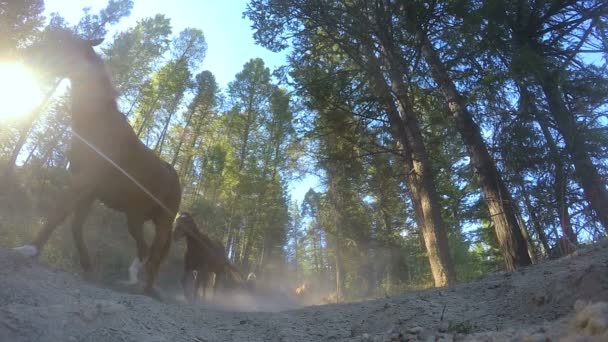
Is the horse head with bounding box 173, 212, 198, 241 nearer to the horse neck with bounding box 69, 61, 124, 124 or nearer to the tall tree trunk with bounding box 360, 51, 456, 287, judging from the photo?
the horse neck with bounding box 69, 61, 124, 124

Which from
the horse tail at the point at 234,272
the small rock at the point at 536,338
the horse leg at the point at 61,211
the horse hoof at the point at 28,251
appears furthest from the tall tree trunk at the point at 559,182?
the horse tail at the point at 234,272

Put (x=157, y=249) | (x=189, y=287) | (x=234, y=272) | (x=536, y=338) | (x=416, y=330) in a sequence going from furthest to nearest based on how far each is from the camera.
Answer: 1. (x=234, y=272)
2. (x=189, y=287)
3. (x=157, y=249)
4. (x=416, y=330)
5. (x=536, y=338)

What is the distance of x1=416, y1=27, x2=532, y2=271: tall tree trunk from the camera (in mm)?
6773

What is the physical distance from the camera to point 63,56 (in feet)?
17.2

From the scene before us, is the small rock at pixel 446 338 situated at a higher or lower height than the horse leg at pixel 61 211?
lower

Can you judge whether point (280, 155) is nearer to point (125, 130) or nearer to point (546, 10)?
point (546, 10)

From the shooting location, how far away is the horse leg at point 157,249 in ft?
18.7

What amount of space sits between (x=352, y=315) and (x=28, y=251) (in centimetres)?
374

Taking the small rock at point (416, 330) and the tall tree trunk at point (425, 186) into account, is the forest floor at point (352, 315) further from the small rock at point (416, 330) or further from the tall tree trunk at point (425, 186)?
the tall tree trunk at point (425, 186)

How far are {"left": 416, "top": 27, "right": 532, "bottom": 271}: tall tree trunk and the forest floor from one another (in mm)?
2126

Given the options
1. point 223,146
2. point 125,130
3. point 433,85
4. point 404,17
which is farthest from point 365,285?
point 125,130

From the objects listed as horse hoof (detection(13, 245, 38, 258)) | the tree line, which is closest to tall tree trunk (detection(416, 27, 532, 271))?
the tree line

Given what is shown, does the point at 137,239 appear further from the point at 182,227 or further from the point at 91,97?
the point at 182,227

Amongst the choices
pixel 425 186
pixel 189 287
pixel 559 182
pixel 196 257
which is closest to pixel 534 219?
pixel 559 182
